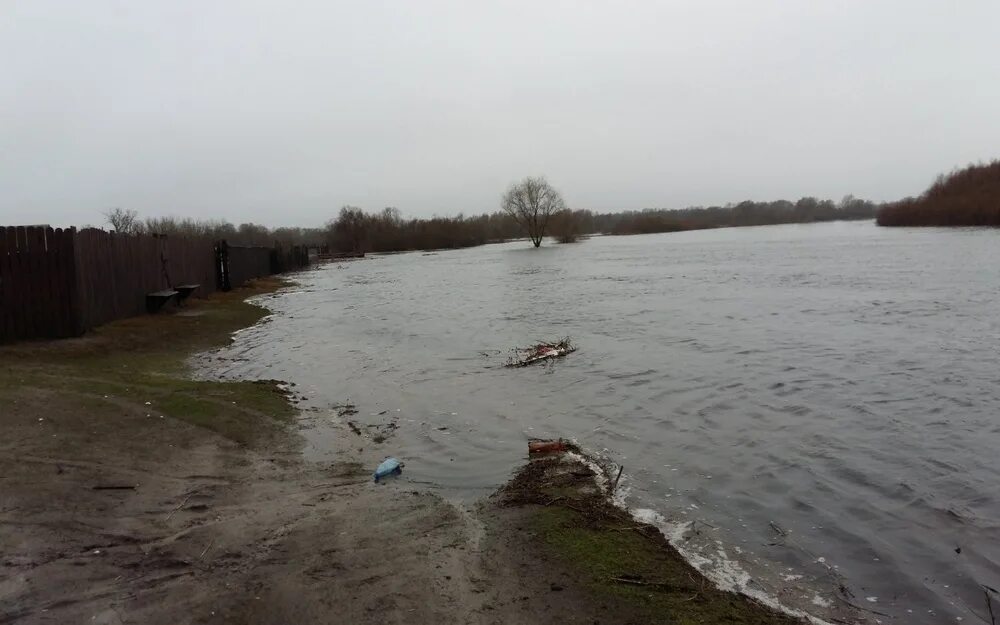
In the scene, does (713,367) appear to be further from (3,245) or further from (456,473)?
(3,245)

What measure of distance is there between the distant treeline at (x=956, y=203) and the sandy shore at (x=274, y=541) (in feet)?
266

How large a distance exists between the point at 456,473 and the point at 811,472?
11.8ft

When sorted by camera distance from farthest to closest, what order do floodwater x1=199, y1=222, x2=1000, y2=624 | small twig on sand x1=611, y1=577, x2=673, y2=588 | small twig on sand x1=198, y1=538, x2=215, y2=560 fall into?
floodwater x1=199, y1=222, x2=1000, y2=624 < small twig on sand x1=198, y1=538, x2=215, y2=560 < small twig on sand x1=611, y1=577, x2=673, y2=588

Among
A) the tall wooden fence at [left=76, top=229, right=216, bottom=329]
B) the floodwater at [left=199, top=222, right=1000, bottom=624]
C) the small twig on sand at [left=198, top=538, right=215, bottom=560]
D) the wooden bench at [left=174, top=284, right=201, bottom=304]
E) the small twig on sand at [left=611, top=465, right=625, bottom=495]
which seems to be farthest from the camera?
the wooden bench at [left=174, top=284, right=201, bottom=304]

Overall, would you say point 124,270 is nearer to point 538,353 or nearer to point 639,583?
point 538,353

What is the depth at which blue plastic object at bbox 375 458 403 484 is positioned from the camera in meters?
6.38

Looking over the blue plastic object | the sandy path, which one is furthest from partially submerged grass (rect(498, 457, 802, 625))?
the blue plastic object

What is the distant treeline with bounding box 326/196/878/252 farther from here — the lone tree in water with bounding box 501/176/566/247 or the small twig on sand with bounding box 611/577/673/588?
the small twig on sand with bounding box 611/577/673/588

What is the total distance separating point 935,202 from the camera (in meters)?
82.2

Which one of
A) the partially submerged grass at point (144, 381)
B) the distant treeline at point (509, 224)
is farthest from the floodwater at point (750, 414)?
the distant treeline at point (509, 224)

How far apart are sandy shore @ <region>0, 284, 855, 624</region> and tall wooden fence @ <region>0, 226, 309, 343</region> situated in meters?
5.37

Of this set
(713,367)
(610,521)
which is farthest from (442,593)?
(713,367)

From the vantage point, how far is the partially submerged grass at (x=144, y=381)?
7.89m

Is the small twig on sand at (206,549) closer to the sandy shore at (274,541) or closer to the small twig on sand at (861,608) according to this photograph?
the sandy shore at (274,541)
